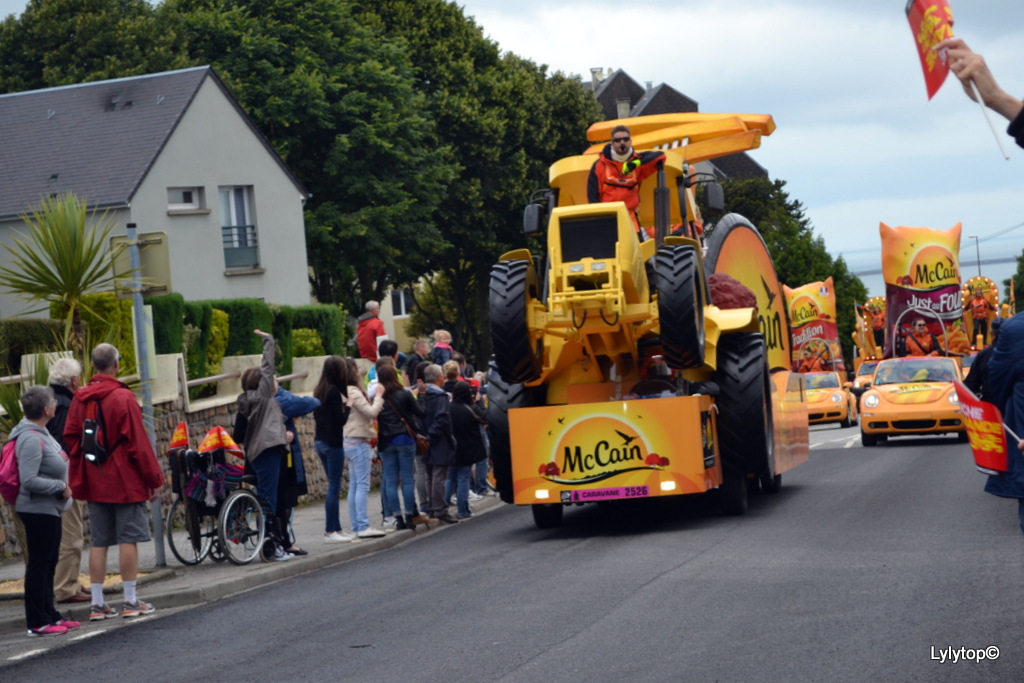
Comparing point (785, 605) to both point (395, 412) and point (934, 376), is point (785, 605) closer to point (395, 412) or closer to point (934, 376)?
point (395, 412)

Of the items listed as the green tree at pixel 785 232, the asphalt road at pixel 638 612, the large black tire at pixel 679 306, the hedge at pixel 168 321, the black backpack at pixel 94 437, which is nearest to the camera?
the asphalt road at pixel 638 612

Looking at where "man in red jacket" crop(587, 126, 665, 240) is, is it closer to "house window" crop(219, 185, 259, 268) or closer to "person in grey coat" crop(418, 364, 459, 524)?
"person in grey coat" crop(418, 364, 459, 524)

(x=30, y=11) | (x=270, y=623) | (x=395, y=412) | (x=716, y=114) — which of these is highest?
(x=30, y=11)

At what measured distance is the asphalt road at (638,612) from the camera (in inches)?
286

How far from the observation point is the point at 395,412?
15.2m

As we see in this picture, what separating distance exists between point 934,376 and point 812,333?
60.8ft

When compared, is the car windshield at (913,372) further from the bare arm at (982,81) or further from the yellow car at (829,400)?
the bare arm at (982,81)

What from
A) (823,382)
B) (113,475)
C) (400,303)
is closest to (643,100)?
(400,303)

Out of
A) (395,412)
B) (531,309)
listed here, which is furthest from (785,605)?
(395,412)

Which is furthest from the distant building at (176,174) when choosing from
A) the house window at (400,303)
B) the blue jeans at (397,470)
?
the house window at (400,303)

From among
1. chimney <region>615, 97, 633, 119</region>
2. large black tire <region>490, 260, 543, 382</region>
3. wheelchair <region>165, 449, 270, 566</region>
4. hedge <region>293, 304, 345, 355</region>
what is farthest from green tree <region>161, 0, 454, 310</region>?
chimney <region>615, 97, 633, 119</region>

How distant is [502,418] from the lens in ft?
46.4

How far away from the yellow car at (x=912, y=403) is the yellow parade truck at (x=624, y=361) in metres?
11.0

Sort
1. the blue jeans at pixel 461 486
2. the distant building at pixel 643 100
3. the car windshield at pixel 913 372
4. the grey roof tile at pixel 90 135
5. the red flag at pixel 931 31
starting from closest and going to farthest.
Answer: the red flag at pixel 931 31 < the blue jeans at pixel 461 486 < the car windshield at pixel 913 372 < the grey roof tile at pixel 90 135 < the distant building at pixel 643 100
